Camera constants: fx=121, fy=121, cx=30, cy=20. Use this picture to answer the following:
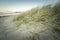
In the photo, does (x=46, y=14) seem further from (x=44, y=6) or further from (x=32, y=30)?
(x=32, y=30)

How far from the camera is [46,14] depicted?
2.20 meters

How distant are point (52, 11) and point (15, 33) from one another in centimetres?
78

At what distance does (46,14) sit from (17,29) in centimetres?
59

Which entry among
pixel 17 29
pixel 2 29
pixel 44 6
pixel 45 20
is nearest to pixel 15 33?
pixel 17 29

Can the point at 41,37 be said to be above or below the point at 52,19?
below

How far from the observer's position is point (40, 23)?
7.00 ft

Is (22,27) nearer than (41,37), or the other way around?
(41,37)

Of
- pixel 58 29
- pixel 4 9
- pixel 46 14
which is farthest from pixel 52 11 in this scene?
pixel 4 9

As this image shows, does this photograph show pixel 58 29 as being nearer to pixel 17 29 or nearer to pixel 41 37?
pixel 41 37

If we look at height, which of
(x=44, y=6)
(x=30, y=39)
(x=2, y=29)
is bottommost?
(x=30, y=39)

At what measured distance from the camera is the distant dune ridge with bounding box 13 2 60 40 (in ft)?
6.28

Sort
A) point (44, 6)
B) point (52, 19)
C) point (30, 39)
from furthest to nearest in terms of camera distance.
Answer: point (44, 6)
point (52, 19)
point (30, 39)

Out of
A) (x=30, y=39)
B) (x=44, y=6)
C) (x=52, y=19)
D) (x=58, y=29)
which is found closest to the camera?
(x=30, y=39)

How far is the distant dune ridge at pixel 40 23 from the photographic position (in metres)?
1.91
